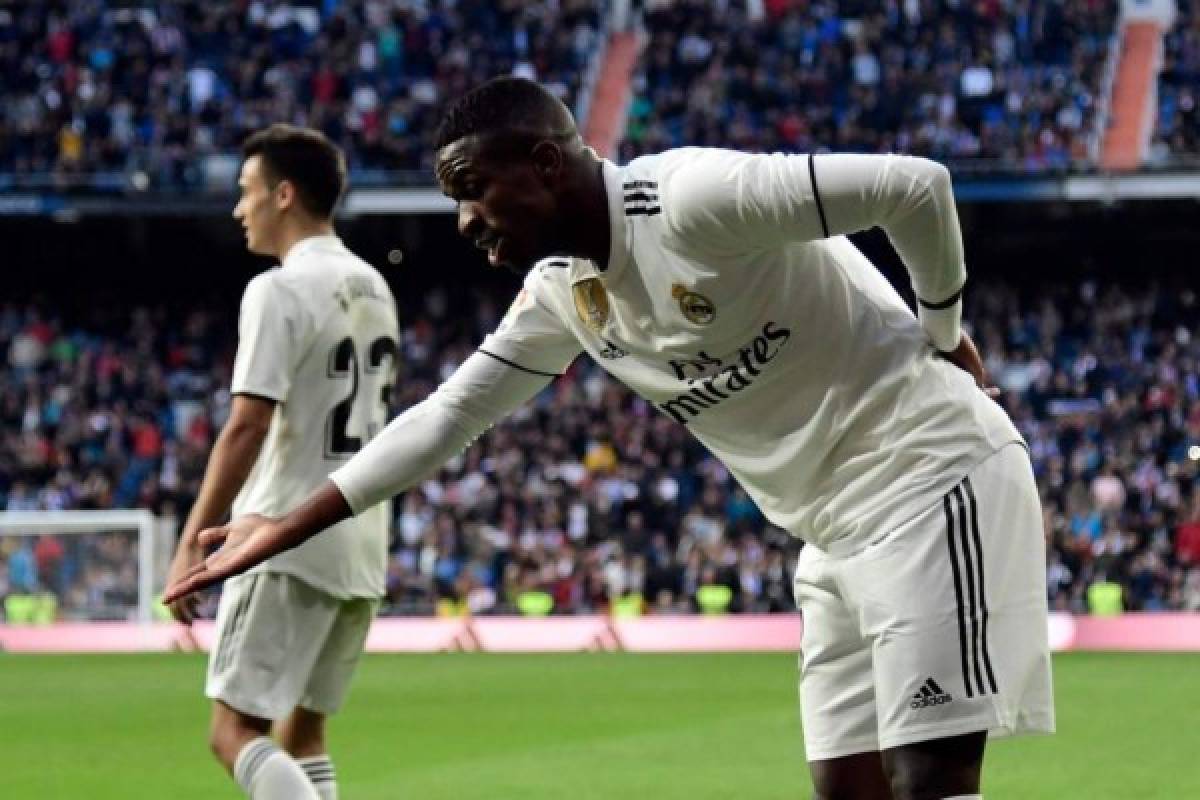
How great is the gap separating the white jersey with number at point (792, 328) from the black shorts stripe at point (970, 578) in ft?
0.17

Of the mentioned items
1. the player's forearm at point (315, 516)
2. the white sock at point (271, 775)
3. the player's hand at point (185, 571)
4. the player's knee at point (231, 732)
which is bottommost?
the white sock at point (271, 775)

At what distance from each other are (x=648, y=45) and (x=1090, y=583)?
1303 centimetres

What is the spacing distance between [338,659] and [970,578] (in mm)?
2566

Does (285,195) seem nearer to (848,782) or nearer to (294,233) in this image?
(294,233)

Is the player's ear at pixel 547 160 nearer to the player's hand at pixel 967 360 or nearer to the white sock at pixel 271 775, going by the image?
the player's hand at pixel 967 360

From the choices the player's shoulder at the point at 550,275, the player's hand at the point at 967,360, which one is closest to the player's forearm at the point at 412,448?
the player's shoulder at the point at 550,275

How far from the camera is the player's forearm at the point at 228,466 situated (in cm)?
555

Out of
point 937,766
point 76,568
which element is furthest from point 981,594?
point 76,568

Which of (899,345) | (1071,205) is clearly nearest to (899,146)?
(1071,205)

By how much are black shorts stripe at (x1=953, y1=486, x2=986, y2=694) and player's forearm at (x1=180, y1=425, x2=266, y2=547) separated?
2.23 m

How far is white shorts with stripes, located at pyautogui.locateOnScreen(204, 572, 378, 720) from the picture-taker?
5738 mm

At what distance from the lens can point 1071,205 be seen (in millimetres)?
31031

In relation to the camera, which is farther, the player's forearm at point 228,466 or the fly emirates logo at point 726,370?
the player's forearm at point 228,466

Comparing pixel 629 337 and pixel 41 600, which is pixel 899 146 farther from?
pixel 629 337
